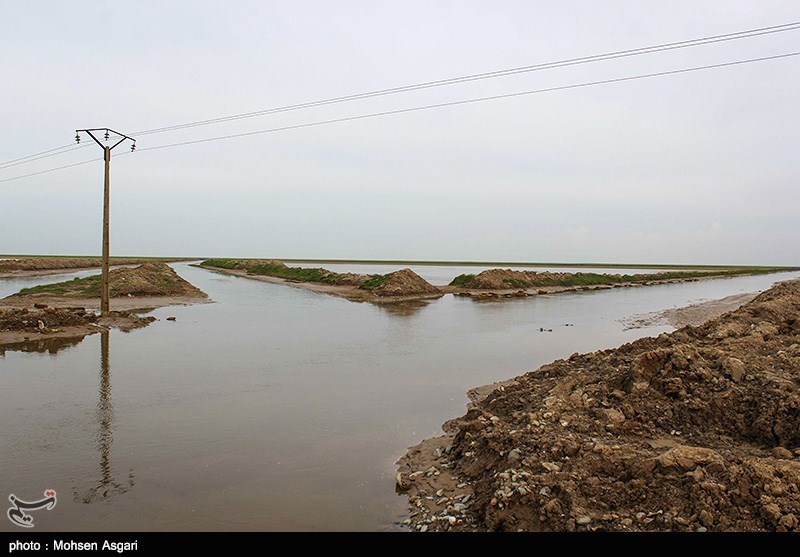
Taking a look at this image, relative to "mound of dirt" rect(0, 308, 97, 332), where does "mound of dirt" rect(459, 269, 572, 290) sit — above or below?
above

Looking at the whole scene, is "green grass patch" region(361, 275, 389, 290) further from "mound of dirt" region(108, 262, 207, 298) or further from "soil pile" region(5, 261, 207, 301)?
"soil pile" region(5, 261, 207, 301)

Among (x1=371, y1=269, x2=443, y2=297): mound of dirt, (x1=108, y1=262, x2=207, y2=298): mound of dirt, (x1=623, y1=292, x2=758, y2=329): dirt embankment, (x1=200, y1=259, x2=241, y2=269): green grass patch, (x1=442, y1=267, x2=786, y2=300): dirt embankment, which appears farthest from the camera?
(x1=200, y1=259, x2=241, y2=269): green grass patch

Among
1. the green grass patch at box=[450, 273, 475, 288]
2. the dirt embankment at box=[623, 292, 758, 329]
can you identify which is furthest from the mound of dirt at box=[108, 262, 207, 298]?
the dirt embankment at box=[623, 292, 758, 329]

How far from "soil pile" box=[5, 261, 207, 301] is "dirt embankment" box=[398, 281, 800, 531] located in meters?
29.6

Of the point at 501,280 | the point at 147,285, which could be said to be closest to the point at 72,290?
the point at 147,285

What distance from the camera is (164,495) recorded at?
623cm

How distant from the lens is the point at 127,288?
32.2 m

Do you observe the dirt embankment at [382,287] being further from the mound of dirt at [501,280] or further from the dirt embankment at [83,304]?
the dirt embankment at [83,304]

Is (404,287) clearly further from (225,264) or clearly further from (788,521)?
(225,264)

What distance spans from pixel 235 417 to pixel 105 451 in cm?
228

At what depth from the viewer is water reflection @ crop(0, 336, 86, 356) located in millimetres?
15352

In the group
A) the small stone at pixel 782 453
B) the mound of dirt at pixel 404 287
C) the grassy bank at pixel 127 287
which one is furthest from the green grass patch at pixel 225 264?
the small stone at pixel 782 453
